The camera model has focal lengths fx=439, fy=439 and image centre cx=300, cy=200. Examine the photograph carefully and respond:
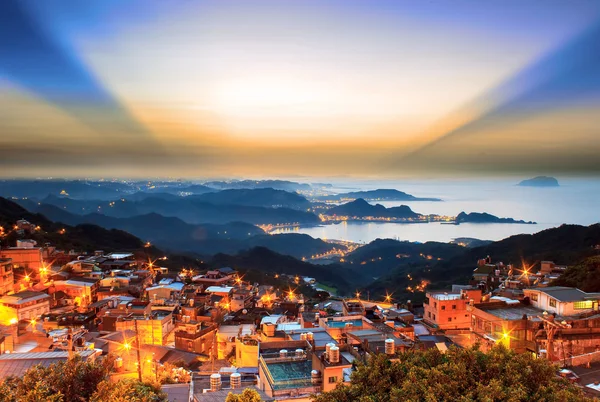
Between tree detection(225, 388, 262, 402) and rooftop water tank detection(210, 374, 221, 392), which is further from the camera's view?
rooftop water tank detection(210, 374, 221, 392)

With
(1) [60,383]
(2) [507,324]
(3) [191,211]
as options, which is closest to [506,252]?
(2) [507,324]

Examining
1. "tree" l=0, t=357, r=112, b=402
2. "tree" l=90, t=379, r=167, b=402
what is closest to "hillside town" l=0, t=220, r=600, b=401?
"tree" l=90, t=379, r=167, b=402

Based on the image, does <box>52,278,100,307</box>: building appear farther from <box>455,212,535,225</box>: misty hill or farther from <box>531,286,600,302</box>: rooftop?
<box>455,212,535,225</box>: misty hill

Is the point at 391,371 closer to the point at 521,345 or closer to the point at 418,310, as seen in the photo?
the point at 521,345

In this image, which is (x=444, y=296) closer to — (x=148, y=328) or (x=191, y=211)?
(x=148, y=328)

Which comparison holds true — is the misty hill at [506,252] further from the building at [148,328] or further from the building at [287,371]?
the building at [287,371]

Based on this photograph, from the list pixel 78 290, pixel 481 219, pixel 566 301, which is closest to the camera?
pixel 566 301
